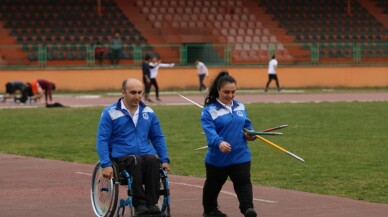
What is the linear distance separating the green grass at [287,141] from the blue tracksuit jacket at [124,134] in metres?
3.41

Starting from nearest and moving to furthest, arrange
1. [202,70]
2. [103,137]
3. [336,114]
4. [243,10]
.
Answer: [103,137], [336,114], [202,70], [243,10]

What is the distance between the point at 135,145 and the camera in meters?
10.4

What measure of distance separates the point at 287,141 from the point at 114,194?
1134 cm

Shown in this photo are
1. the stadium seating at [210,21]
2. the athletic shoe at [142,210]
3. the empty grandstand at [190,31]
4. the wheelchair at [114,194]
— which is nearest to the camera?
the athletic shoe at [142,210]

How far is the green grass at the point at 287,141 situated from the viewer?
14.9 meters

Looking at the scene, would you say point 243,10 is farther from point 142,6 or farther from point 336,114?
point 336,114

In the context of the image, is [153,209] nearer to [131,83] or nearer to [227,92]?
[131,83]

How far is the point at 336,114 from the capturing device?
96.7 ft

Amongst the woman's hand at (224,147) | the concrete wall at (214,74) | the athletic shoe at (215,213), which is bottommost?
the concrete wall at (214,74)

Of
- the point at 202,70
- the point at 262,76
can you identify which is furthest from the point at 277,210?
the point at 262,76

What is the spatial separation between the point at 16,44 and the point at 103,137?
1473 inches

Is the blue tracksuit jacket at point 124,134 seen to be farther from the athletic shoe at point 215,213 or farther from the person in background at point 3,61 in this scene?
the person in background at point 3,61

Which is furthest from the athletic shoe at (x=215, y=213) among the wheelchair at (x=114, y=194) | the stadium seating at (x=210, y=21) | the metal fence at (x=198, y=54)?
the stadium seating at (x=210, y=21)

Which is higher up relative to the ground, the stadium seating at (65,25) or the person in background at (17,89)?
the stadium seating at (65,25)
